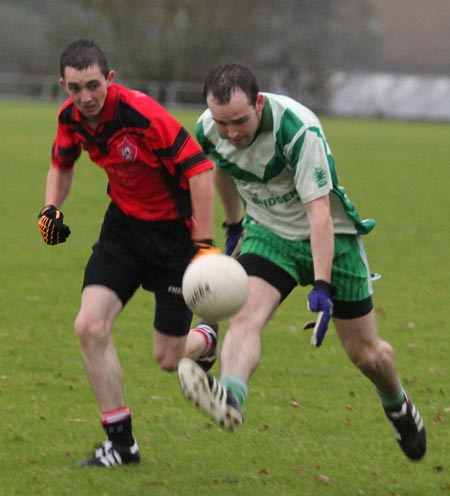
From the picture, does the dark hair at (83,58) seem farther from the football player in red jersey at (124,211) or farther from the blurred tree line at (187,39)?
the blurred tree line at (187,39)

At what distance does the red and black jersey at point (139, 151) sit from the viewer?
6281 millimetres

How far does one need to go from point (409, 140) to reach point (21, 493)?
34.5 metres

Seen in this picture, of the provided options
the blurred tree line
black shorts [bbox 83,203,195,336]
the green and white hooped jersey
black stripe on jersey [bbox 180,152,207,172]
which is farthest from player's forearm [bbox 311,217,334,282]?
the blurred tree line

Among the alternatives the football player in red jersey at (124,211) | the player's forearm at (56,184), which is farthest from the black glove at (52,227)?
the player's forearm at (56,184)

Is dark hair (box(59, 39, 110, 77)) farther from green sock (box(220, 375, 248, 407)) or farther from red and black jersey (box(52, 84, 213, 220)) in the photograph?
green sock (box(220, 375, 248, 407))

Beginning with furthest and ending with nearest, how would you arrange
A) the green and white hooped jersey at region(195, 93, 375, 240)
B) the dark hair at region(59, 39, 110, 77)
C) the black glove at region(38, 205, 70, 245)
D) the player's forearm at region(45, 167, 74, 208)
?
1. the player's forearm at region(45, 167, 74, 208)
2. the black glove at region(38, 205, 70, 245)
3. the dark hair at region(59, 39, 110, 77)
4. the green and white hooped jersey at region(195, 93, 375, 240)

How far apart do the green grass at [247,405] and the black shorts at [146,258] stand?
80cm

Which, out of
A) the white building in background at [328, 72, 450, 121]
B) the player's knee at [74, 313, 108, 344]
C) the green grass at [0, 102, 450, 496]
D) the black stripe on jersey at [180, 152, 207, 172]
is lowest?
the white building in background at [328, 72, 450, 121]

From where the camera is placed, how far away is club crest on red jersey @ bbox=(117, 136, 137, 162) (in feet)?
20.8

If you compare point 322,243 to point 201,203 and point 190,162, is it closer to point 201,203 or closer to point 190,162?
point 201,203

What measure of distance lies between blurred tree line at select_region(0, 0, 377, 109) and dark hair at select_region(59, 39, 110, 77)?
53973mm

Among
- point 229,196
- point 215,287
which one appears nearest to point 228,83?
point 215,287

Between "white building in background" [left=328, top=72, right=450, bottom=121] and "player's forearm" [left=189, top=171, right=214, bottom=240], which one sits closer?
"player's forearm" [left=189, top=171, right=214, bottom=240]

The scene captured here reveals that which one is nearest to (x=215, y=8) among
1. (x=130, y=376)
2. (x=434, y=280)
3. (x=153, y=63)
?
(x=153, y=63)
